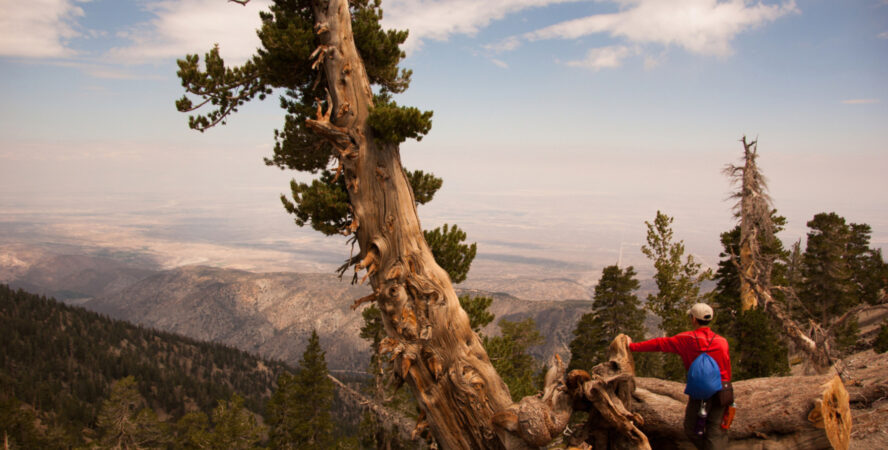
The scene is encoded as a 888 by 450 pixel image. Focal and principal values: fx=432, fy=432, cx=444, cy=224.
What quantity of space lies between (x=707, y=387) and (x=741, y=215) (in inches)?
785

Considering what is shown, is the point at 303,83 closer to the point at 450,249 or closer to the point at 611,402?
the point at 450,249

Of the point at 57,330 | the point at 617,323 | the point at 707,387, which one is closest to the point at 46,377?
the point at 57,330

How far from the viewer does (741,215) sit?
22.3 metres

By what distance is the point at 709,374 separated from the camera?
6273 millimetres

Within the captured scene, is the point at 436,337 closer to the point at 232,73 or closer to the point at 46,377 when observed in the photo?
the point at 232,73

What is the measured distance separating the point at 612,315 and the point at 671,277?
9.53 m

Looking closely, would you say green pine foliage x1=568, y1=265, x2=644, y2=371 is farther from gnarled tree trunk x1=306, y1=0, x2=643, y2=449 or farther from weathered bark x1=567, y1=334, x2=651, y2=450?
gnarled tree trunk x1=306, y1=0, x2=643, y2=449

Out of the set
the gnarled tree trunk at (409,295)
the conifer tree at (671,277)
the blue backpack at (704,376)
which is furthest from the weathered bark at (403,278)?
the conifer tree at (671,277)

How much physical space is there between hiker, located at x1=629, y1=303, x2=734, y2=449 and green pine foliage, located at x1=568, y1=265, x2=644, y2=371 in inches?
835

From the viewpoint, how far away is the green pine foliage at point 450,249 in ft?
42.7

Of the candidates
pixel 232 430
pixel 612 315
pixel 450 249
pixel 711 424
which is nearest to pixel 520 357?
pixel 612 315

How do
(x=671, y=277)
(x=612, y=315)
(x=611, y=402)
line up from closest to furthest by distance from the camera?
(x=611, y=402), (x=671, y=277), (x=612, y=315)

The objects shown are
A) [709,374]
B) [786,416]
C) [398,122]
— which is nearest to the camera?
[709,374]

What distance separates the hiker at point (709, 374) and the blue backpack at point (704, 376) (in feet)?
0.04
